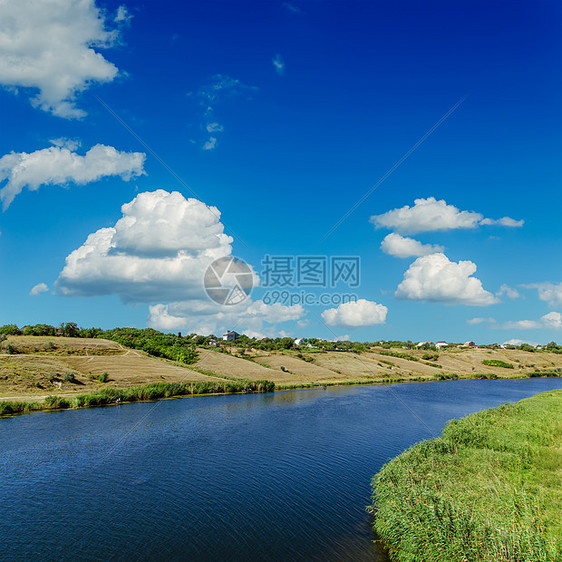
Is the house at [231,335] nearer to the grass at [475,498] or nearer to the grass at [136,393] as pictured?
the grass at [136,393]

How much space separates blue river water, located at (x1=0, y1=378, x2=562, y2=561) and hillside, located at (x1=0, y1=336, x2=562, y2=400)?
1551 cm

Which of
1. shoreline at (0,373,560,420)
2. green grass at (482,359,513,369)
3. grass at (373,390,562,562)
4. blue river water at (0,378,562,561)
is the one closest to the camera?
grass at (373,390,562,562)

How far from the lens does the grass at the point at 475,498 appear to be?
13.3m

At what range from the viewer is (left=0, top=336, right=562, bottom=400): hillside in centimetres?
5828

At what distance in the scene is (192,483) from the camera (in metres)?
24.9

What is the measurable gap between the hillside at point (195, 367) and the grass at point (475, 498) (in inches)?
1949

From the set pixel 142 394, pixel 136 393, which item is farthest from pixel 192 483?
pixel 142 394

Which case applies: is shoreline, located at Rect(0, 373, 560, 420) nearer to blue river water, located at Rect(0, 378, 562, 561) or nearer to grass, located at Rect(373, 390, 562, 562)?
blue river water, located at Rect(0, 378, 562, 561)

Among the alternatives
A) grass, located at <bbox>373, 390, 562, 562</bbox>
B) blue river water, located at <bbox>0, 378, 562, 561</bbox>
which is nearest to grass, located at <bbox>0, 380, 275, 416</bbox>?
blue river water, located at <bbox>0, 378, 562, 561</bbox>

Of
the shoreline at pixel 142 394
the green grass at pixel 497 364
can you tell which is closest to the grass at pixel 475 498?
the shoreline at pixel 142 394

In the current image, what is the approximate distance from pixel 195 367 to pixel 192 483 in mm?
61679

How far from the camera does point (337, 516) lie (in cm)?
2070

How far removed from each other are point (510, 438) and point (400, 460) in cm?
949

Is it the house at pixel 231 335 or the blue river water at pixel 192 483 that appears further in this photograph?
the house at pixel 231 335
